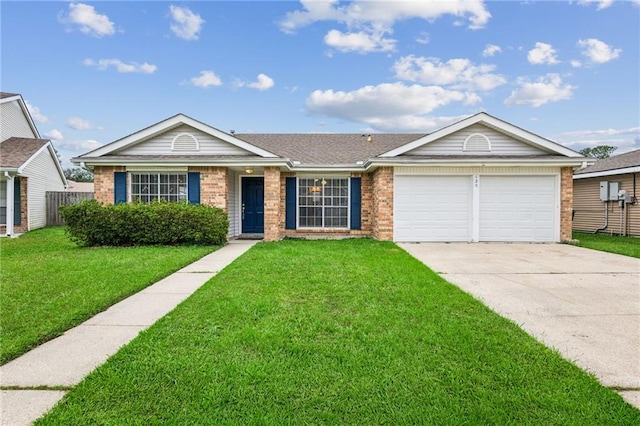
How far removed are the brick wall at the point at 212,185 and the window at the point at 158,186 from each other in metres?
0.77

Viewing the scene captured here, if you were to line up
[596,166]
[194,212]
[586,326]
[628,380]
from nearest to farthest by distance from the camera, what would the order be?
[628,380] < [586,326] < [194,212] < [596,166]

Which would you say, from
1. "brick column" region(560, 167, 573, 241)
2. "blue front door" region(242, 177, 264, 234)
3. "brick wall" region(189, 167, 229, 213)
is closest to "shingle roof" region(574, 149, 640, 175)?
"brick column" region(560, 167, 573, 241)

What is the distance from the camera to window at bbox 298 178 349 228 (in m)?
13.1

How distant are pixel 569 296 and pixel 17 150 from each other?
69.7ft

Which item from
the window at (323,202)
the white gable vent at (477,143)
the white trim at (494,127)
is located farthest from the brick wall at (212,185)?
the white gable vent at (477,143)

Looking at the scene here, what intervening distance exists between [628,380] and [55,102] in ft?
77.7

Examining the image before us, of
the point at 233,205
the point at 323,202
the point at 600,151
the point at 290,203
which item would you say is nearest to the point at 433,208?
the point at 323,202

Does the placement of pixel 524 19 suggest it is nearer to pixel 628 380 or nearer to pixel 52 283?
pixel 628 380

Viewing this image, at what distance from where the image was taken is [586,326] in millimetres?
3830

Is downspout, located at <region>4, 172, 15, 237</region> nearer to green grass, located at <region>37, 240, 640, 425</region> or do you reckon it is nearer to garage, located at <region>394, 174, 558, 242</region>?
green grass, located at <region>37, 240, 640, 425</region>

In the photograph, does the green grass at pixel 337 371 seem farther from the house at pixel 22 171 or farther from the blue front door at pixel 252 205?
the house at pixel 22 171

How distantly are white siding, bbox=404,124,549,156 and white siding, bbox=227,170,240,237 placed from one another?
653 cm

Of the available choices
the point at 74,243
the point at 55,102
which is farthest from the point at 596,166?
the point at 55,102

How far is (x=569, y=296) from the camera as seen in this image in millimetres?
5051
